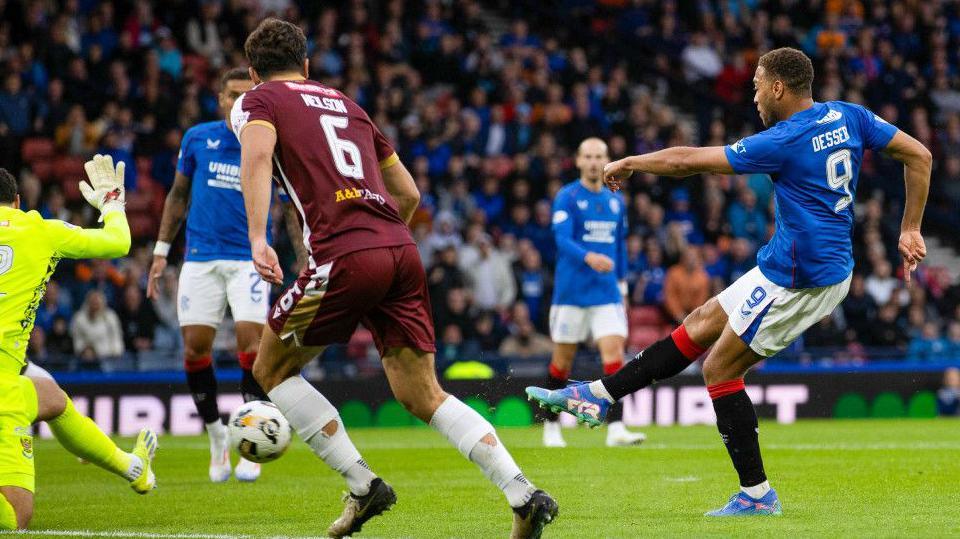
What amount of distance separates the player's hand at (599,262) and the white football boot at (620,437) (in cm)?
151

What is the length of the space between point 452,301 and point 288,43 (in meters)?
11.5

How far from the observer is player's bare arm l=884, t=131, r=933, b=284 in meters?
7.27

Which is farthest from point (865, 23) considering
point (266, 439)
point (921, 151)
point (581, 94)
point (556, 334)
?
point (266, 439)

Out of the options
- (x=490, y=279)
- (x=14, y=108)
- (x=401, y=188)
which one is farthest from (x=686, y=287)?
(x=401, y=188)

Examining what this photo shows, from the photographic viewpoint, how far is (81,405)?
1483cm

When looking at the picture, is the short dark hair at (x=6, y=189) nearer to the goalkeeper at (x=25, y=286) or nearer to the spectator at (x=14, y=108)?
the goalkeeper at (x=25, y=286)

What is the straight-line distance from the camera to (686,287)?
18.1 metres

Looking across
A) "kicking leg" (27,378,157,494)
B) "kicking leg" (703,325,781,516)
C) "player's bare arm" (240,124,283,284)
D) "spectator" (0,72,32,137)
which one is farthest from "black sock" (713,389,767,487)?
"spectator" (0,72,32,137)

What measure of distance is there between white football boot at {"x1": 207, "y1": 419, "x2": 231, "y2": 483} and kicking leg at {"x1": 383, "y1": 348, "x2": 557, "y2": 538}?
4027mm

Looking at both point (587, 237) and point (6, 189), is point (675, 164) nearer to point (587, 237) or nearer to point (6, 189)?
point (6, 189)

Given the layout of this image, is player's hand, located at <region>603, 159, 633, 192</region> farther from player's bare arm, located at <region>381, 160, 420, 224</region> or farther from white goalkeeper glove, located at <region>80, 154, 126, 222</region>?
white goalkeeper glove, located at <region>80, 154, 126, 222</region>

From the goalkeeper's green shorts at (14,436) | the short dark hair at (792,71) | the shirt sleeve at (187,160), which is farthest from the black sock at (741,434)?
the shirt sleeve at (187,160)

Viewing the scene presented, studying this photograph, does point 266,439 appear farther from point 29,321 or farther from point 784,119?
point 784,119

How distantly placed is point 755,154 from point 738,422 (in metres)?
1.46
